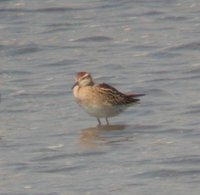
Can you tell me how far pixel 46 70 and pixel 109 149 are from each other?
182 inches

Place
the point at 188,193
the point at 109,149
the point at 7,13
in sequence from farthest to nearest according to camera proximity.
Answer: the point at 7,13 < the point at 109,149 < the point at 188,193

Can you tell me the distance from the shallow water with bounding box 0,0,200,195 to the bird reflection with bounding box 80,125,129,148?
0.02 meters

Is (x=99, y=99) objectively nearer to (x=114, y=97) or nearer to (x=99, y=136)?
(x=114, y=97)

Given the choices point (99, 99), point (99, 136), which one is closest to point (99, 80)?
point (99, 99)

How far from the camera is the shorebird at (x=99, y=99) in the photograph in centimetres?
1436

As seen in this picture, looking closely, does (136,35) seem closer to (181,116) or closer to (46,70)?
(46,70)

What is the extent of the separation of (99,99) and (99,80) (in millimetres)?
2312

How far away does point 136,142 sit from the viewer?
43.4 feet

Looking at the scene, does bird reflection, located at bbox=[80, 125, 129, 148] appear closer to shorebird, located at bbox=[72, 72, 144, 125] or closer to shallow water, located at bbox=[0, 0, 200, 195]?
shallow water, located at bbox=[0, 0, 200, 195]

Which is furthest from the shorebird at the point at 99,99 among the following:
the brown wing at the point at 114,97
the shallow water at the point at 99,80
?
the shallow water at the point at 99,80

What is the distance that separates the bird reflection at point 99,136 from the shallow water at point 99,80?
0.02 m

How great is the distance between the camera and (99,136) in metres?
13.7

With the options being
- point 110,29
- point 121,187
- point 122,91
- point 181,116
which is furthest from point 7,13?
point 121,187

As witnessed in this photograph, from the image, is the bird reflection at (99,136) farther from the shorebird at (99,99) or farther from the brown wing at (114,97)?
the brown wing at (114,97)
